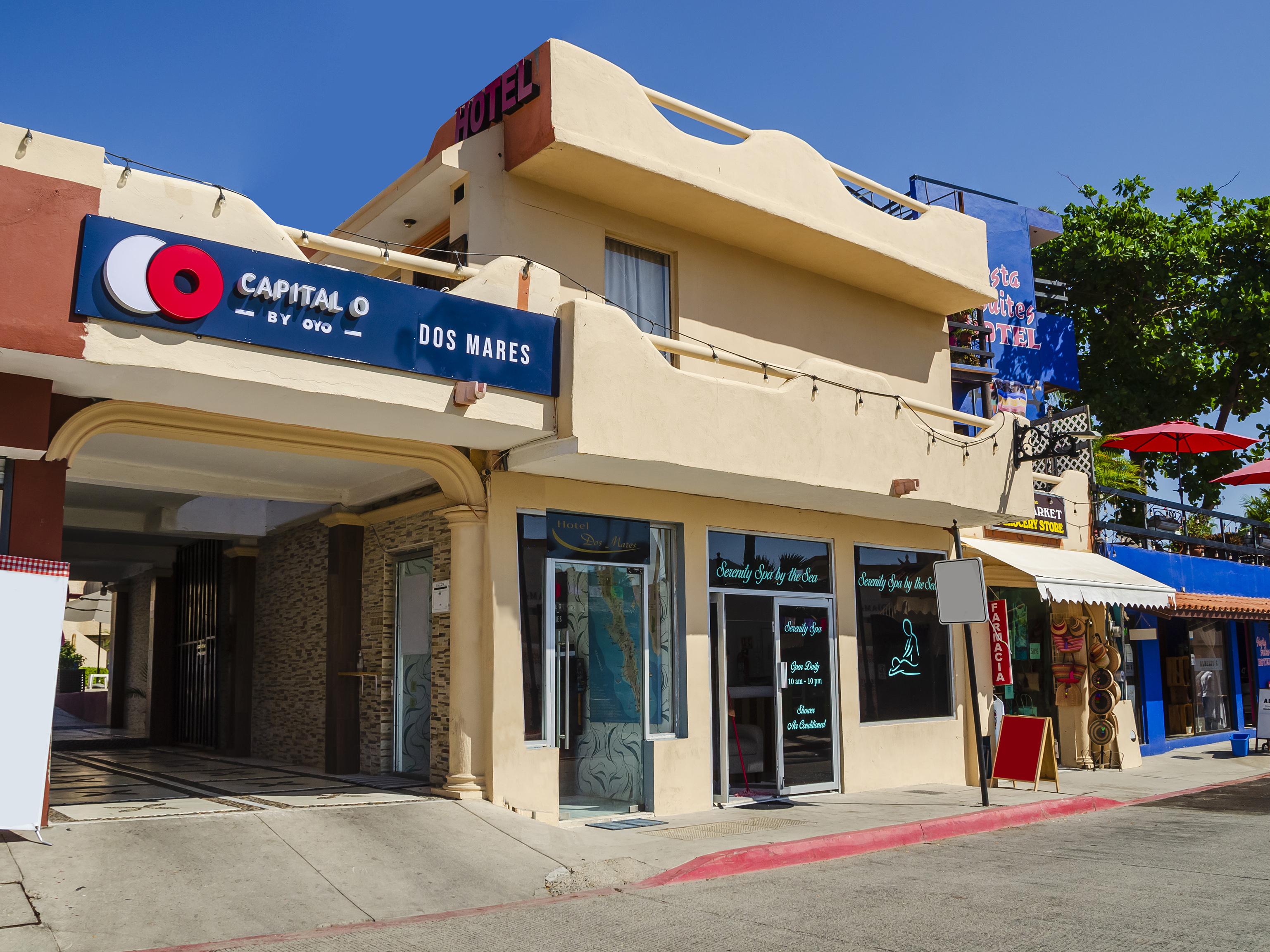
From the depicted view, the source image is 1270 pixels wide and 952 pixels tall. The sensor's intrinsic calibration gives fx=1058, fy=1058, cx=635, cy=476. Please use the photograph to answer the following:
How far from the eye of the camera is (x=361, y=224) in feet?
46.9

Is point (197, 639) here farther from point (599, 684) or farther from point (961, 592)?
point (961, 592)

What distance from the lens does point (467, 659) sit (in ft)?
35.4

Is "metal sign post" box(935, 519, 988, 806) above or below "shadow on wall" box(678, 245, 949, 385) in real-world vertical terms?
below

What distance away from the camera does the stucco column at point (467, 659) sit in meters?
10.6

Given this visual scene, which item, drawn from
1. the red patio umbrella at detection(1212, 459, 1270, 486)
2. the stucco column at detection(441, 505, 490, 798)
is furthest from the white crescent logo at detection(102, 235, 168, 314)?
the red patio umbrella at detection(1212, 459, 1270, 486)

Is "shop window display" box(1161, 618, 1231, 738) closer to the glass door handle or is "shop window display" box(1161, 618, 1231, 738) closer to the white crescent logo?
the glass door handle

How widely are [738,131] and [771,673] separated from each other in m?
7.20

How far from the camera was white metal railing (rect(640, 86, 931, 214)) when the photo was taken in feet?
43.5

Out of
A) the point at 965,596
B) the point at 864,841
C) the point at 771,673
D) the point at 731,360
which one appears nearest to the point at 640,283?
the point at 731,360

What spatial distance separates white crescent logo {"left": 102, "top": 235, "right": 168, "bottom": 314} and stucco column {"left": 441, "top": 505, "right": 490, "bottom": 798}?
3921 mm

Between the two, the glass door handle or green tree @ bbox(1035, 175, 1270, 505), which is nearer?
the glass door handle

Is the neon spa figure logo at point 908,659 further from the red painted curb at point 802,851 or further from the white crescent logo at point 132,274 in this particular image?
the white crescent logo at point 132,274

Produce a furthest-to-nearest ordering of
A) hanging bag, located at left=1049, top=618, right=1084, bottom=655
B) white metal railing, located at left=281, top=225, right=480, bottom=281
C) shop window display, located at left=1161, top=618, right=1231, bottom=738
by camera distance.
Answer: shop window display, located at left=1161, top=618, right=1231, bottom=738, hanging bag, located at left=1049, top=618, right=1084, bottom=655, white metal railing, located at left=281, top=225, right=480, bottom=281

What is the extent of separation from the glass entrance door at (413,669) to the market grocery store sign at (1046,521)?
34.1 ft
